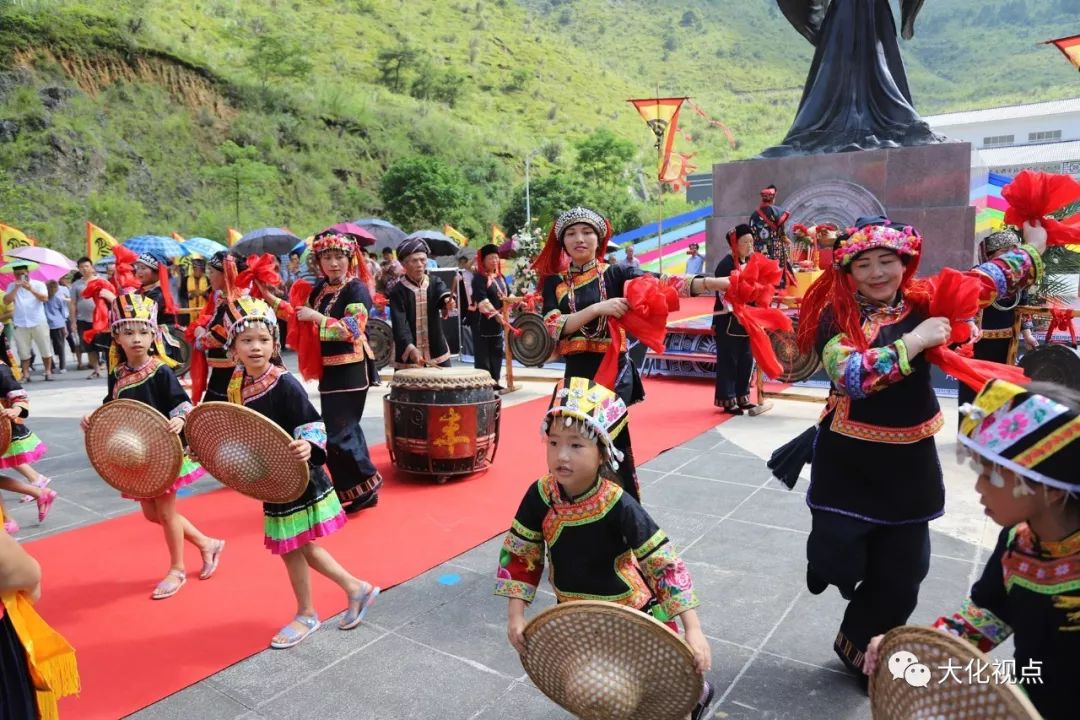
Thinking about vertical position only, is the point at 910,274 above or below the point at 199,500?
above

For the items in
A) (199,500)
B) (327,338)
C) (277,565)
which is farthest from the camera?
(199,500)

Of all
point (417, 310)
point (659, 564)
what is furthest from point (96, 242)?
point (659, 564)

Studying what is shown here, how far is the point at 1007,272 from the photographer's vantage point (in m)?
3.14

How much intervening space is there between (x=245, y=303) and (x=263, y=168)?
33602 millimetres

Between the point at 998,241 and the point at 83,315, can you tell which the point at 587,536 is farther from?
the point at 83,315

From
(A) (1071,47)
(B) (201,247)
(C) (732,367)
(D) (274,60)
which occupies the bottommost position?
(C) (732,367)

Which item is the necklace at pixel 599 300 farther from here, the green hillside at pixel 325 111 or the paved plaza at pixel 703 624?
the green hillside at pixel 325 111

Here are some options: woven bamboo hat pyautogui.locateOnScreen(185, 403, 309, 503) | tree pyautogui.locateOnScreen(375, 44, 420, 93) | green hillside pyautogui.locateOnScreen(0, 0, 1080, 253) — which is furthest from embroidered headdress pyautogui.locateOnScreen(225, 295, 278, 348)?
tree pyautogui.locateOnScreen(375, 44, 420, 93)

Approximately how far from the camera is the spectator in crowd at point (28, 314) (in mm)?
11305

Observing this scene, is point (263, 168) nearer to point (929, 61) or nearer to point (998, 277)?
point (998, 277)

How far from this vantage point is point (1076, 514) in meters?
1.56

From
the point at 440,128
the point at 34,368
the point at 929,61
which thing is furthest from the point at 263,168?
the point at 929,61

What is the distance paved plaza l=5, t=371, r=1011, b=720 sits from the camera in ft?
9.28

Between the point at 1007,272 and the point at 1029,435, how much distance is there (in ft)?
6.47
